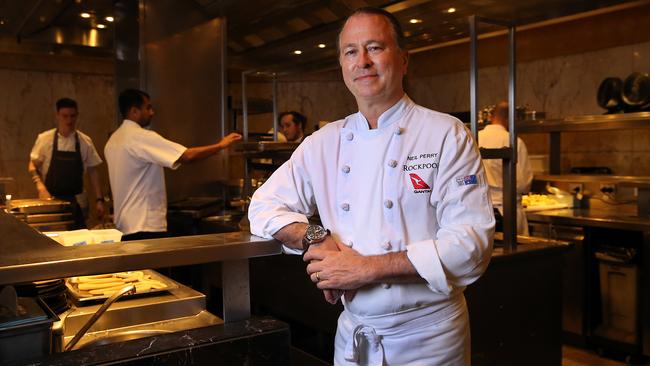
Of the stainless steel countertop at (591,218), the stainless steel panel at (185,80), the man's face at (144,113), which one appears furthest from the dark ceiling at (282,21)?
the stainless steel countertop at (591,218)

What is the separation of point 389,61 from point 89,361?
1.01 metres

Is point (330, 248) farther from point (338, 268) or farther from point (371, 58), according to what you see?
point (371, 58)

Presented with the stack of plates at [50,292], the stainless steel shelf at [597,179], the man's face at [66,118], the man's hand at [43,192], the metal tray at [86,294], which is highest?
the man's face at [66,118]

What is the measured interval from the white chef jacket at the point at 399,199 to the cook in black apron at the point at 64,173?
4460mm

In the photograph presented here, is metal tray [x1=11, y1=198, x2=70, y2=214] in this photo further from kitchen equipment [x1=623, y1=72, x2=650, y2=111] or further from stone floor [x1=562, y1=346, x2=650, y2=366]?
kitchen equipment [x1=623, y1=72, x2=650, y2=111]

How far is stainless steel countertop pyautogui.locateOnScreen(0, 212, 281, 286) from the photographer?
131 centimetres

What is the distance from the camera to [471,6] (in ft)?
11.3

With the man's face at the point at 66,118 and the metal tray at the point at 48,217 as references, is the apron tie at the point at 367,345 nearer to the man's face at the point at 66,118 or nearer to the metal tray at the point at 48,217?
the metal tray at the point at 48,217

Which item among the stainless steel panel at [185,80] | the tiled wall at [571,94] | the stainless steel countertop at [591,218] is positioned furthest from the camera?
the tiled wall at [571,94]

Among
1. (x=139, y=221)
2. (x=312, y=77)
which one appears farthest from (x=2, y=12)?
(x=312, y=77)

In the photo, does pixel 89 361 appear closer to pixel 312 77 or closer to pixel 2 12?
pixel 2 12

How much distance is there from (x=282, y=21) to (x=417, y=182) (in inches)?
165

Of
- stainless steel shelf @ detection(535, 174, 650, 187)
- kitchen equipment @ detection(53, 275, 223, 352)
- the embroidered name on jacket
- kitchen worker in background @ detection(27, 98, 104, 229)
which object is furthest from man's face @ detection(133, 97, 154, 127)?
stainless steel shelf @ detection(535, 174, 650, 187)

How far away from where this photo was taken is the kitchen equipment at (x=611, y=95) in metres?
5.03
